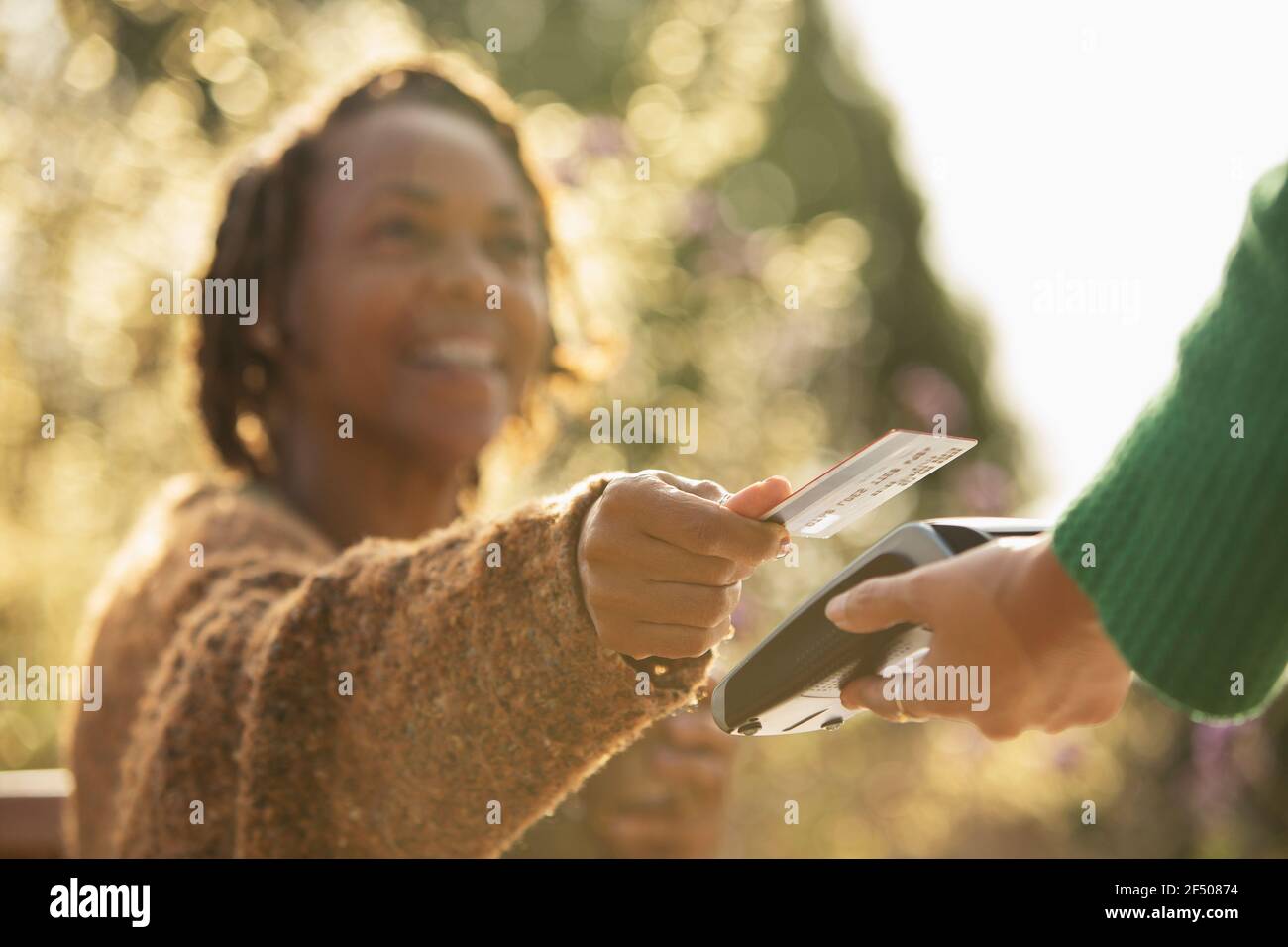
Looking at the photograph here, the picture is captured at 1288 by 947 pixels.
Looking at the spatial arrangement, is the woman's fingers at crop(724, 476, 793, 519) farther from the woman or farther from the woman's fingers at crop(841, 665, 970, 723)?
the woman's fingers at crop(841, 665, 970, 723)

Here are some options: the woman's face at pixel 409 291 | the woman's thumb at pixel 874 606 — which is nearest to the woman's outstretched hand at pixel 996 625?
the woman's thumb at pixel 874 606

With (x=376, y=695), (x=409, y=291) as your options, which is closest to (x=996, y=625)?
(x=376, y=695)

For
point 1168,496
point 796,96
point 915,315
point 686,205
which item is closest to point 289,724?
point 1168,496

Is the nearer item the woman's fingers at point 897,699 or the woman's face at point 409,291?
the woman's fingers at point 897,699

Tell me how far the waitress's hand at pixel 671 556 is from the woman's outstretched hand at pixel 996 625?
97mm

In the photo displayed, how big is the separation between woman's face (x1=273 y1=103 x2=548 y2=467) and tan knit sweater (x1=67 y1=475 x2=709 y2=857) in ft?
0.73

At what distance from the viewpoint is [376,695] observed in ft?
3.46

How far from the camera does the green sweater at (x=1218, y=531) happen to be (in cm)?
82

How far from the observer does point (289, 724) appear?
1.11 meters

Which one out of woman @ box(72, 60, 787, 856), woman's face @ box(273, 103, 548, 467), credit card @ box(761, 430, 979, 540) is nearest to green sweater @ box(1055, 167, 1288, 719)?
credit card @ box(761, 430, 979, 540)

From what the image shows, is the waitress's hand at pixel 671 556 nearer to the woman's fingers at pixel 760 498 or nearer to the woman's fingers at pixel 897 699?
the woman's fingers at pixel 760 498

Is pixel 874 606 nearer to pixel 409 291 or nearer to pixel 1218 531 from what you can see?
pixel 1218 531

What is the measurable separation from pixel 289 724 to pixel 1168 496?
763 mm

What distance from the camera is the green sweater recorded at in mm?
823
